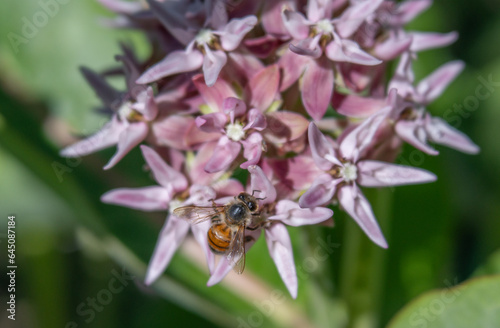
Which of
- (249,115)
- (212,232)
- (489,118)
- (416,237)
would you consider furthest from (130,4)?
(489,118)

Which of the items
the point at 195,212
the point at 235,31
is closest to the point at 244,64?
the point at 235,31

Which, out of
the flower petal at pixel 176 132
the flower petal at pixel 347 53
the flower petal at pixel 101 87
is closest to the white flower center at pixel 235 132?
the flower petal at pixel 176 132

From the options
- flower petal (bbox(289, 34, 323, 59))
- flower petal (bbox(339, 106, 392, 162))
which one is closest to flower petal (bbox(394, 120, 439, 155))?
flower petal (bbox(339, 106, 392, 162))

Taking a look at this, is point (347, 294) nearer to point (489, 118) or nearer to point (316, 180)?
point (316, 180)

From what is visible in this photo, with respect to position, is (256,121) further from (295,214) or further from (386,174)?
(386,174)

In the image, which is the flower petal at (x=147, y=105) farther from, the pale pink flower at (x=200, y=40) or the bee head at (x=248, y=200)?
the bee head at (x=248, y=200)
